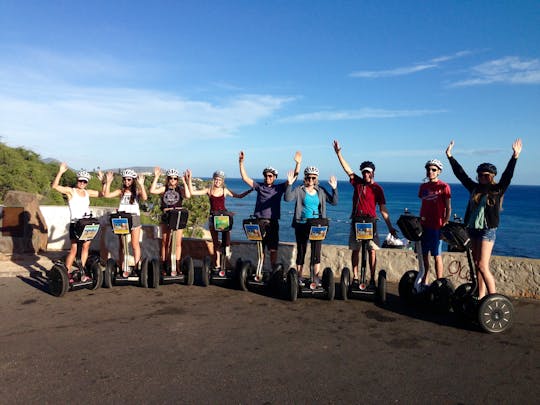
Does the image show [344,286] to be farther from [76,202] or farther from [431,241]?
[76,202]

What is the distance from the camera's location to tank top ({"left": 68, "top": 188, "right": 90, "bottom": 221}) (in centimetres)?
759

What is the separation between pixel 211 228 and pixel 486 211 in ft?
14.3

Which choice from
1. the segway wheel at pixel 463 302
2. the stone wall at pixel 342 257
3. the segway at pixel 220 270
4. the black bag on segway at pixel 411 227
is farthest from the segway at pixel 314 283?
the segway wheel at pixel 463 302

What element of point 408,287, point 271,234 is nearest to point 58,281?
point 271,234

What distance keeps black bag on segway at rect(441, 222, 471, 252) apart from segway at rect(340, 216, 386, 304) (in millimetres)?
1218

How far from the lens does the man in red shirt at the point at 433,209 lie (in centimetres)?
651

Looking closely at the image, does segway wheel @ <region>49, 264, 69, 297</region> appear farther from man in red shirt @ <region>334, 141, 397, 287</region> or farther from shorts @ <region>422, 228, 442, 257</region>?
shorts @ <region>422, 228, 442, 257</region>

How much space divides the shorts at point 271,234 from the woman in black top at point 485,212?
3.01m

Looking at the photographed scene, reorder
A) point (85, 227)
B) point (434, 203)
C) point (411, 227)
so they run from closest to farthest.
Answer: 1. point (411, 227)
2. point (434, 203)
3. point (85, 227)

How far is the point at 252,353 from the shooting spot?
4828 millimetres

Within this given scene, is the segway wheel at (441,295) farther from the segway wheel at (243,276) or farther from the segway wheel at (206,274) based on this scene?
the segway wheel at (206,274)

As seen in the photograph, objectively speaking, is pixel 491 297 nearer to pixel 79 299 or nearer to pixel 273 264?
pixel 273 264

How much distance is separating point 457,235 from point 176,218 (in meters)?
4.47

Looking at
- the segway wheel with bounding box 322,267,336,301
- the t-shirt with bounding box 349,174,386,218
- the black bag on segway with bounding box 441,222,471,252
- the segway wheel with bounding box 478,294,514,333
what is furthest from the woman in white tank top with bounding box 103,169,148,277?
the segway wheel with bounding box 478,294,514,333
